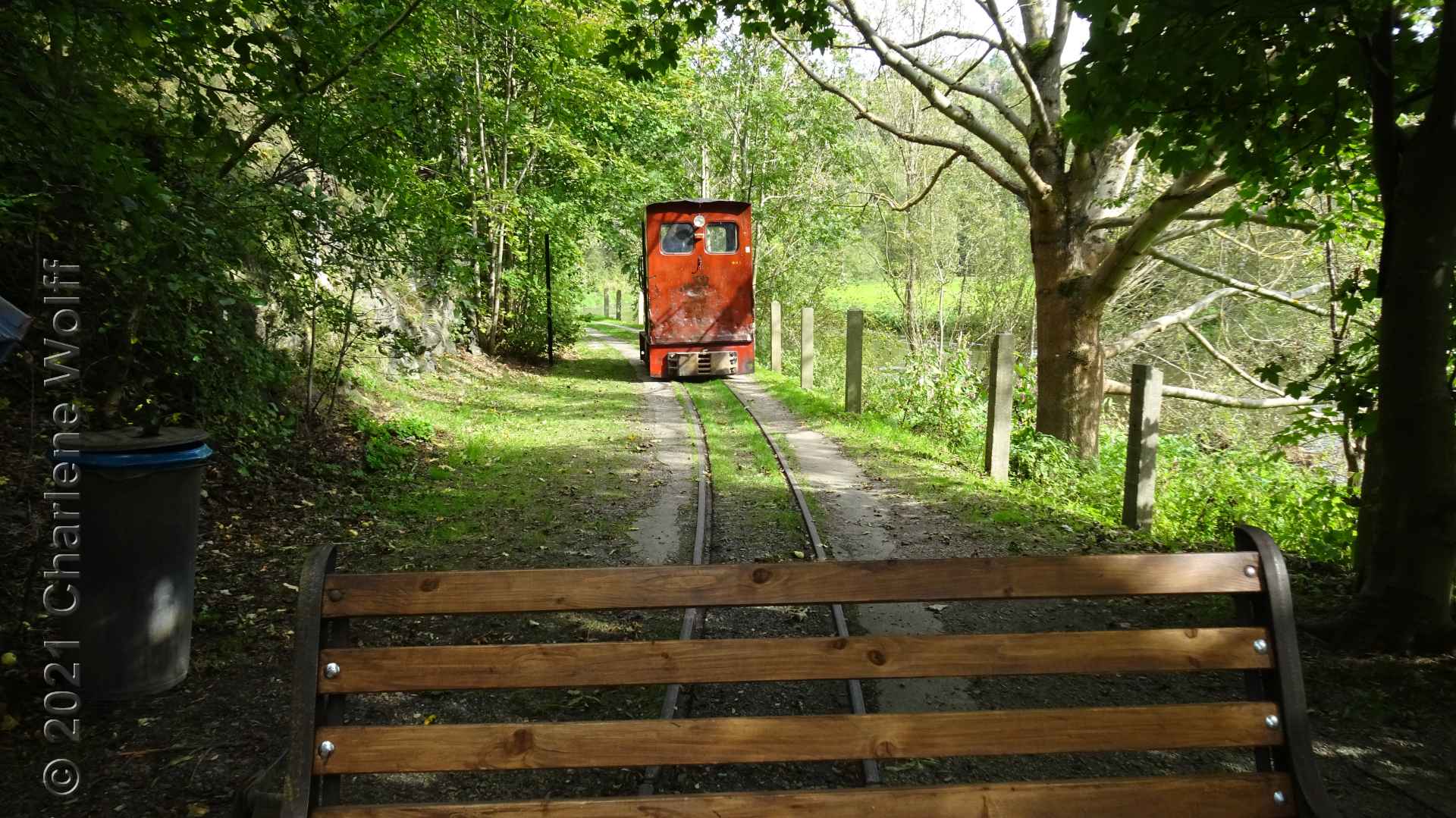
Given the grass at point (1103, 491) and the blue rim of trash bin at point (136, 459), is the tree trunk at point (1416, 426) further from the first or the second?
the blue rim of trash bin at point (136, 459)

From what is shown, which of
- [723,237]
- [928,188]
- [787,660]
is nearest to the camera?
[787,660]

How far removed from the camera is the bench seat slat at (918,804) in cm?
219

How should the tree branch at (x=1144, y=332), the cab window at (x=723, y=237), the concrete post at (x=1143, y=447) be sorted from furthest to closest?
the cab window at (x=723, y=237), the tree branch at (x=1144, y=332), the concrete post at (x=1143, y=447)

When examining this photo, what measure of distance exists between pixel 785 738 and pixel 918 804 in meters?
0.37

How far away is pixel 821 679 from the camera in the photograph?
2.31 m

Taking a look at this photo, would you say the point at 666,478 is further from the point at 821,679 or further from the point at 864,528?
A: the point at 821,679

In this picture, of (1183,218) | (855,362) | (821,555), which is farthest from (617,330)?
(821,555)

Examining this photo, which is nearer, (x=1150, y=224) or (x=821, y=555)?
(x=821, y=555)

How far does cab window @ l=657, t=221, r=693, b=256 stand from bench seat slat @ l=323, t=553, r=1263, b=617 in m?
16.3

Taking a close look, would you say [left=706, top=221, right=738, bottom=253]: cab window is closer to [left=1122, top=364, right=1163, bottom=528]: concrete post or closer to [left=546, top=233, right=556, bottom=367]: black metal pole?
[left=546, top=233, right=556, bottom=367]: black metal pole

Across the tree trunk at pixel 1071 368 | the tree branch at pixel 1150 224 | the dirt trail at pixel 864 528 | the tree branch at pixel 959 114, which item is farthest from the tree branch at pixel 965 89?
the dirt trail at pixel 864 528

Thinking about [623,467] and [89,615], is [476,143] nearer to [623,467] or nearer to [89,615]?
[623,467]

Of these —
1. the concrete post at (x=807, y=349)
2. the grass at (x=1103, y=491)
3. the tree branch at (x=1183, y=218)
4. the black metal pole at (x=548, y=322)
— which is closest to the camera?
the grass at (x=1103, y=491)

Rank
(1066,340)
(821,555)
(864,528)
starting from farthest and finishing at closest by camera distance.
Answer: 1. (1066,340)
2. (864,528)
3. (821,555)
